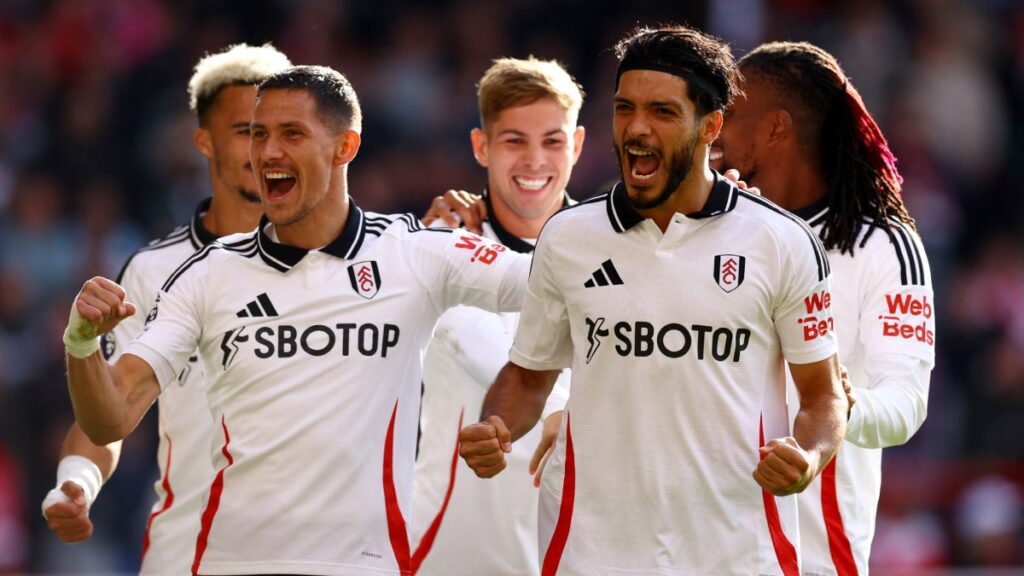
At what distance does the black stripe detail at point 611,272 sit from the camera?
4.88 metres

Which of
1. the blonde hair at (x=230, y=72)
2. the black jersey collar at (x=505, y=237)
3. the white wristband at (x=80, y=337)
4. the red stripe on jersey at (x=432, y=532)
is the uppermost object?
the blonde hair at (x=230, y=72)

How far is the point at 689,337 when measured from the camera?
477cm

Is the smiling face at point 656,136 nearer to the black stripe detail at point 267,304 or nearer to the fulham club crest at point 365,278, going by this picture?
the fulham club crest at point 365,278

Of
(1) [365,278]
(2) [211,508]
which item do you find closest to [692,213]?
(1) [365,278]

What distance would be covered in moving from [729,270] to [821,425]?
499 mm

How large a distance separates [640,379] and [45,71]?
32.8ft

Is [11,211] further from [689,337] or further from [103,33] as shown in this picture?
[689,337]

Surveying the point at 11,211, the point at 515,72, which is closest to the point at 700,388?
the point at 515,72

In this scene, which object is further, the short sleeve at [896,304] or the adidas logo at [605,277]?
the short sleeve at [896,304]

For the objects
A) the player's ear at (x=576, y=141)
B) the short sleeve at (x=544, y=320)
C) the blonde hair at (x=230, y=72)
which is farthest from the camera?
the blonde hair at (x=230, y=72)

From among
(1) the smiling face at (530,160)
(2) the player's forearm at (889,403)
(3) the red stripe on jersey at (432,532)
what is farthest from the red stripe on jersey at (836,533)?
(1) the smiling face at (530,160)

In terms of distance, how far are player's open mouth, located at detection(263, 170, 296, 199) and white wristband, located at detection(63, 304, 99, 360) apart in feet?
2.66

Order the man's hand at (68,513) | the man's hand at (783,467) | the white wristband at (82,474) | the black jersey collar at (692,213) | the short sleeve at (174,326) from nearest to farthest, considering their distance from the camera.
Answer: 1. the man's hand at (783,467)
2. the black jersey collar at (692,213)
3. the short sleeve at (174,326)
4. the man's hand at (68,513)
5. the white wristband at (82,474)

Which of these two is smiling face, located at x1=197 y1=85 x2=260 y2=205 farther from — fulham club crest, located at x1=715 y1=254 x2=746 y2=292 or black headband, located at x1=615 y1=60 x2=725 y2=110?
fulham club crest, located at x1=715 y1=254 x2=746 y2=292
